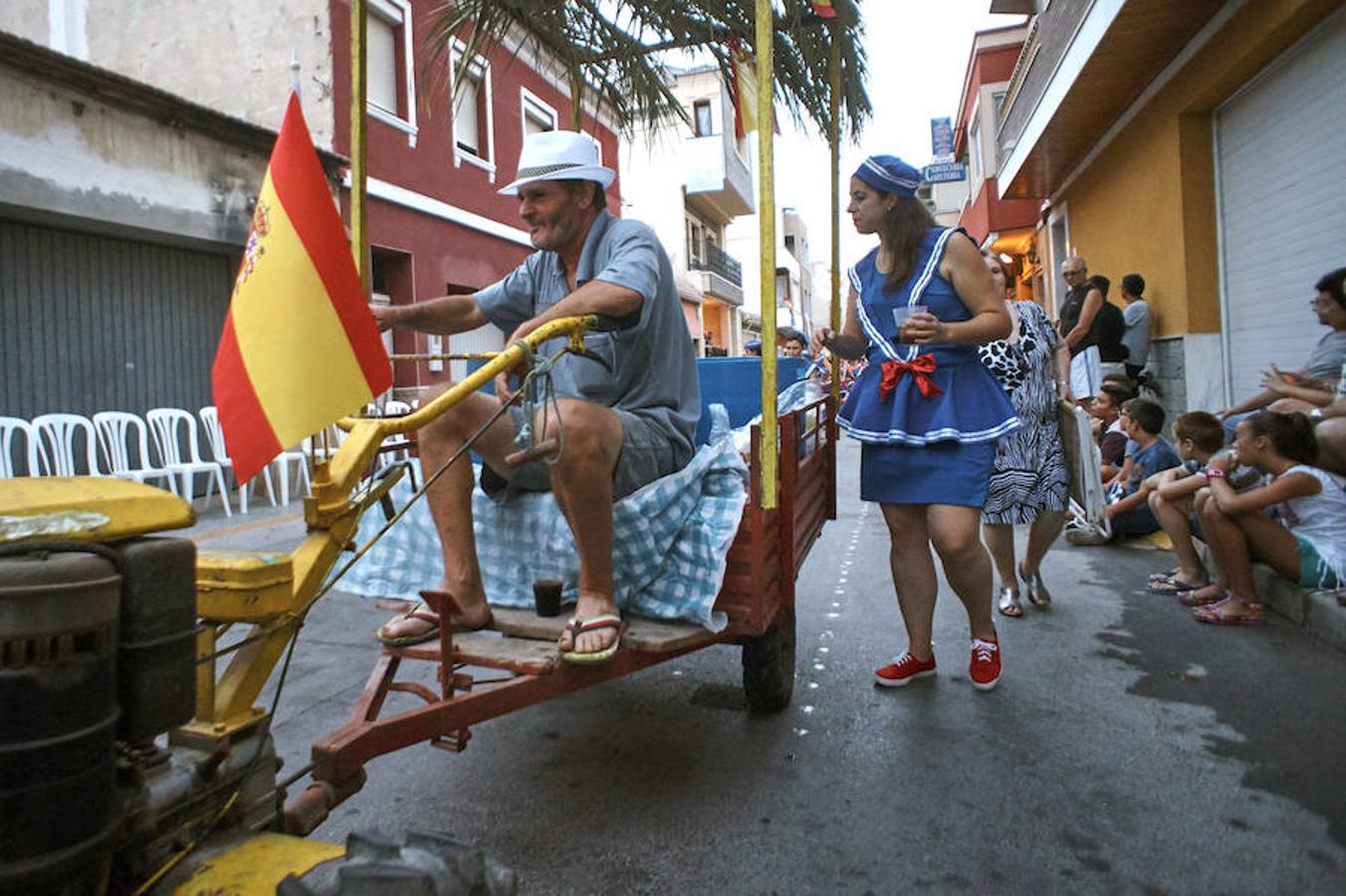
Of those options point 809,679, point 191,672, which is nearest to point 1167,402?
point 809,679

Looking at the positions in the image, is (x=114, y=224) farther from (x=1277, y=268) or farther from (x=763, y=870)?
(x=1277, y=268)

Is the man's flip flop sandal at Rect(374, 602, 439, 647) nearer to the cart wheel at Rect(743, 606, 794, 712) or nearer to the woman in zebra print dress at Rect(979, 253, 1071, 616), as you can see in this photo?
the cart wheel at Rect(743, 606, 794, 712)

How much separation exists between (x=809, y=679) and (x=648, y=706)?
69 centimetres

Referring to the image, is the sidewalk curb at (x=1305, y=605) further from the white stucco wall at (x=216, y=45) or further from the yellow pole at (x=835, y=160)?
the white stucco wall at (x=216, y=45)

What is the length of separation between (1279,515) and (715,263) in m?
26.6

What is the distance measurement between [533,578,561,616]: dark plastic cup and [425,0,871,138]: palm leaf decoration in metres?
2.15

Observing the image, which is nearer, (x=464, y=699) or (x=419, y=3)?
(x=464, y=699)

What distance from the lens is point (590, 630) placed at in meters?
2.20

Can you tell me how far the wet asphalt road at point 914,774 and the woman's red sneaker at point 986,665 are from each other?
86mm

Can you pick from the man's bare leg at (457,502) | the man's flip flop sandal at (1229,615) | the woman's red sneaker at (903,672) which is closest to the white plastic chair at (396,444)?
the man's bare leg at (457,502)

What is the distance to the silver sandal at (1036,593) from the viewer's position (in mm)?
4496

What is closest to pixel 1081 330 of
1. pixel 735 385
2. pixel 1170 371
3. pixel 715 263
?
pixel 1170 371

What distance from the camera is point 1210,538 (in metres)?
4.28

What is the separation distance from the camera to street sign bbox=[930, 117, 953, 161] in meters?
24.0
